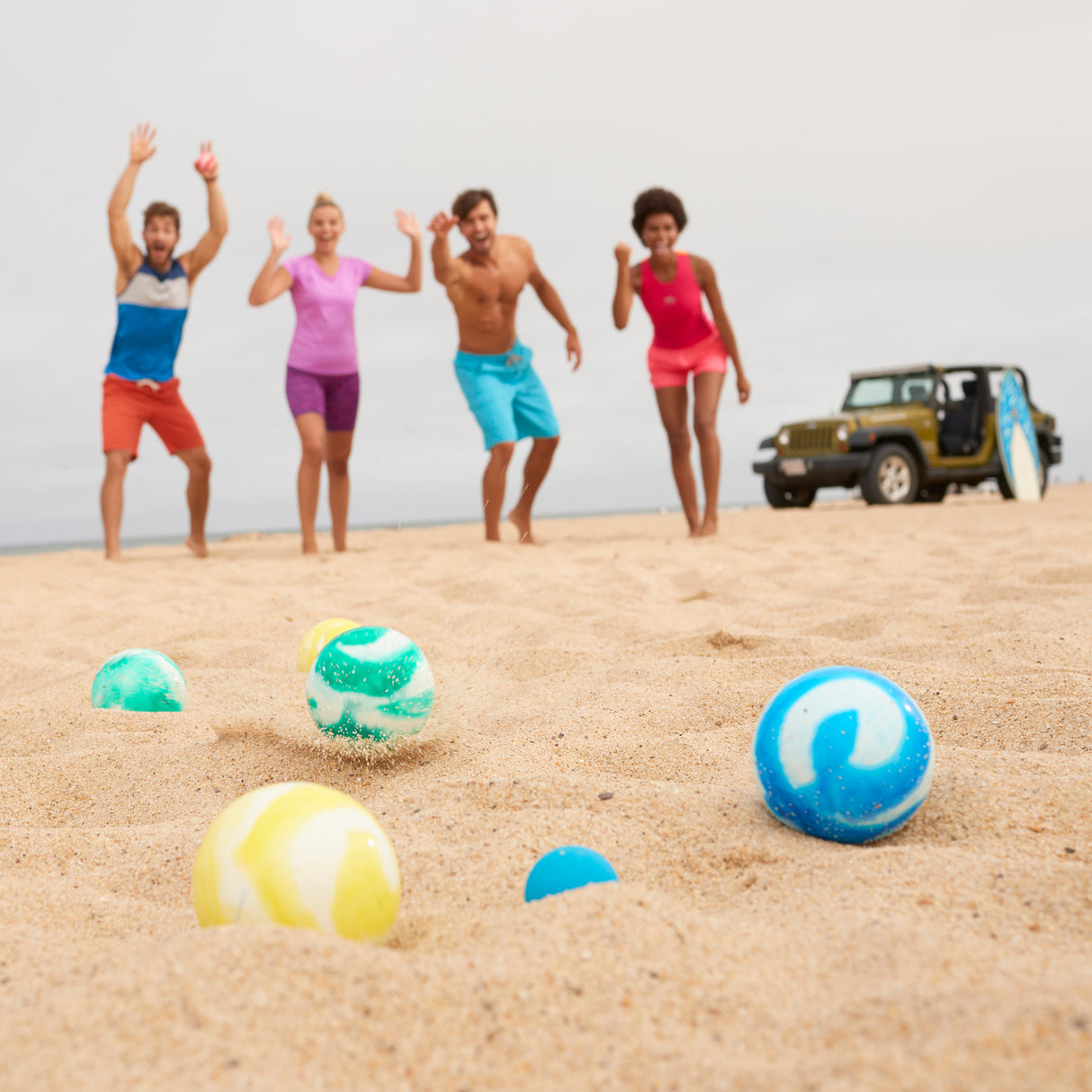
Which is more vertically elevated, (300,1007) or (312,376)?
(312,376)

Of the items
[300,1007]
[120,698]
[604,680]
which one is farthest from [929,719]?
[120,698]

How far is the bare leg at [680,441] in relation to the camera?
6.55 meters

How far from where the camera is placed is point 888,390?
11.5m

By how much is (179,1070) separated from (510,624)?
2.36 metres

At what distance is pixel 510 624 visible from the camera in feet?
10.6

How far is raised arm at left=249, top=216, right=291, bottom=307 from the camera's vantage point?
5.80m

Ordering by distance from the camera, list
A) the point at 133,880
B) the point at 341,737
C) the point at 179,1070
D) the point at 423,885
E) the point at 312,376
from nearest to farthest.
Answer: the point at 179,1070 → the point at 423,885 → the point at 133,880 → the point at 341,737 → the point at 312,376

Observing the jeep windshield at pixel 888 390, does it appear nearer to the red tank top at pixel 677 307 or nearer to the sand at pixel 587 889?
the red tank top at pixel 677 307

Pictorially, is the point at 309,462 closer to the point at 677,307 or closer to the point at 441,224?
the point at 441,224

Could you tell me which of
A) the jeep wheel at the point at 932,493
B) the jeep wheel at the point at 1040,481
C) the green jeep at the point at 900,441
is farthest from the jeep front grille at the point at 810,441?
the jeep wheel at the point at 1040,481

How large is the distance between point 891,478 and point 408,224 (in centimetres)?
686

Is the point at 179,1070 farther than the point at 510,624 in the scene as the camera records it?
No

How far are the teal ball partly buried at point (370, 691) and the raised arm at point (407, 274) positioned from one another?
15.5 feet

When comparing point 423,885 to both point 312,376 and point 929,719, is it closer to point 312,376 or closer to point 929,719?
point 929,719
